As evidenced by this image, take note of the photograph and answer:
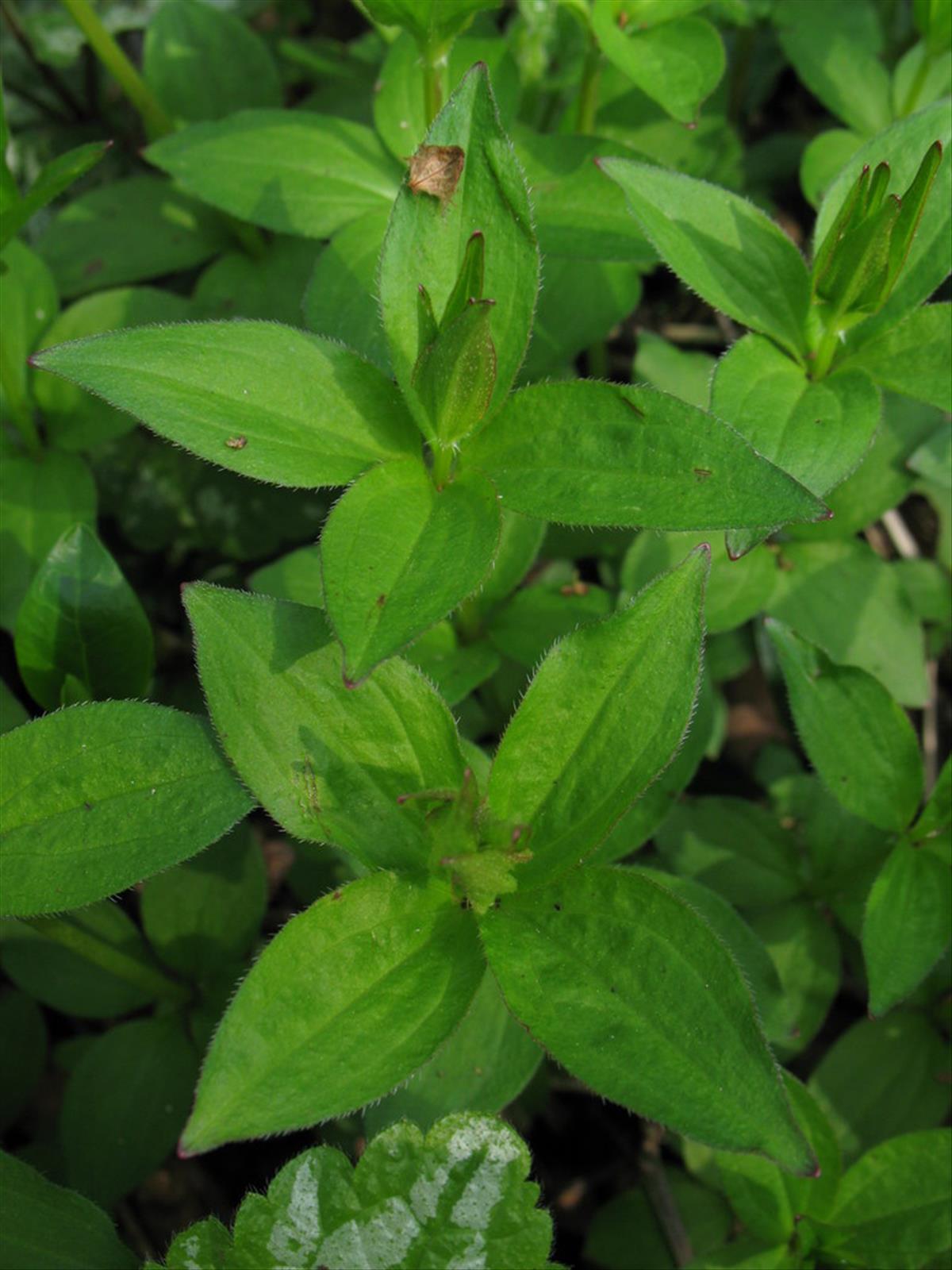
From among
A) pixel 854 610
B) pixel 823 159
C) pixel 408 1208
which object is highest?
pixel 823 159

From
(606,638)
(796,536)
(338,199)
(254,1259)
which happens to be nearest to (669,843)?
(796,536)

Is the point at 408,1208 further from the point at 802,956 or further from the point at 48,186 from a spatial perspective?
the point at 48,186

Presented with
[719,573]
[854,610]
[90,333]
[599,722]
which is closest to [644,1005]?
[599,722]

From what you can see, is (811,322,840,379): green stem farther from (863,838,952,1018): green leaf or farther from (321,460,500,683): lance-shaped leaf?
(863,838,952,1018): green leaf

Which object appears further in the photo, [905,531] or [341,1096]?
[905,531]

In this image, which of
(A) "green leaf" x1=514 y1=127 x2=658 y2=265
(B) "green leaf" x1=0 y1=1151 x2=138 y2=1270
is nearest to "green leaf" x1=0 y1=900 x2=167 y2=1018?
(B) "green leaf" x1=0 y1=1151 x2=138 y2=1270

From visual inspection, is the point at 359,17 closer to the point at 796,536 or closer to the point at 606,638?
the point at 796,536

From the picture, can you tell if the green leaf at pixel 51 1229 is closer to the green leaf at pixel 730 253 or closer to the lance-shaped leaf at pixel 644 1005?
the lance-shaped leaf at pixel 644 1005
